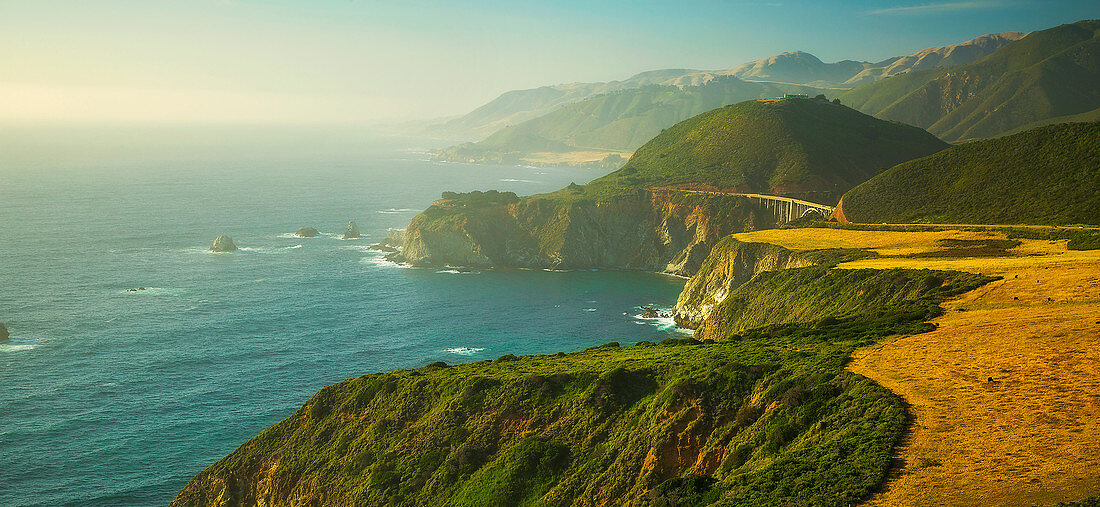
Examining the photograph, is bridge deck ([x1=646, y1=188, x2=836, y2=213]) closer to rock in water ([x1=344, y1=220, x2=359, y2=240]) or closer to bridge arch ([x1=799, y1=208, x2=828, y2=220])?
bridge arch ([x1=799, y1=208, x2=828, y2=220])

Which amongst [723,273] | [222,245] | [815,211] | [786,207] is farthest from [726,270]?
[222,245]

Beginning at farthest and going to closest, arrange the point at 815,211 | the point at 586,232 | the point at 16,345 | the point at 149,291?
the point at 586,232
the point at 815,211
the point at 149,291
the point at 16,345

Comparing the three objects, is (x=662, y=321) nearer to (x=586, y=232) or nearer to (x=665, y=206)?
(x=586, y=232)

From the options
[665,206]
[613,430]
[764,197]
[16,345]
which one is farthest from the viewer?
[665,206]

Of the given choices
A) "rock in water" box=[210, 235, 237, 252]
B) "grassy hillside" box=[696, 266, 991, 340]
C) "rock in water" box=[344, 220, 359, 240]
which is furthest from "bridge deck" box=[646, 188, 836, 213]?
"rock in water" box=[210, 235, 237, 252]

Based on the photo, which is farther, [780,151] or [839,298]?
[780,151]

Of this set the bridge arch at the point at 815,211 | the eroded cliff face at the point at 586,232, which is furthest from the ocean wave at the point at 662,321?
the bridge arch at the point at 815,211

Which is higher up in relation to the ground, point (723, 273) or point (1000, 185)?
point (1000, 185)
